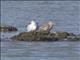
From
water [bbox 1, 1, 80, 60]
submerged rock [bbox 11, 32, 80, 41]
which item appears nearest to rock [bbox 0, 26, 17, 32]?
water [bbox 1, 1, 80, 60]

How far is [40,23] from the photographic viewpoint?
12.4 m

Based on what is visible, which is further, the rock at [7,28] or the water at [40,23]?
the rock at [7,28]

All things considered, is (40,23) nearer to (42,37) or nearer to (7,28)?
(7,28)

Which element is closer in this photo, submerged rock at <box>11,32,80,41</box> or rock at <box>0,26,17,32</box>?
submerged rock at <box>11,32,80,41</box>

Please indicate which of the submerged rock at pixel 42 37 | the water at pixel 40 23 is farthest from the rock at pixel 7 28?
the submerged rock at pixel 42 37

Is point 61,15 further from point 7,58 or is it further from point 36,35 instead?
point 7,58

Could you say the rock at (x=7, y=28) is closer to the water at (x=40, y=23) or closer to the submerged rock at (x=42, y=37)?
the water at (x=40, y=23)

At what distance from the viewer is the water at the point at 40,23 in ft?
31.8

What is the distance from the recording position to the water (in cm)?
970

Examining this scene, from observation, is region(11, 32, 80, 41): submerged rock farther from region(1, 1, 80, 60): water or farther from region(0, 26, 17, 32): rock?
region(0, 26, 17, 32): rock

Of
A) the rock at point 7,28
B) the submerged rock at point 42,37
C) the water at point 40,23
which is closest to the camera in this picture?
the water at point 40,23

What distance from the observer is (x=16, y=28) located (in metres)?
12.3

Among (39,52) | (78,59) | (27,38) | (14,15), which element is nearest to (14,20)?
(14,15)

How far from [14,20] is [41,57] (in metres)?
4.02
